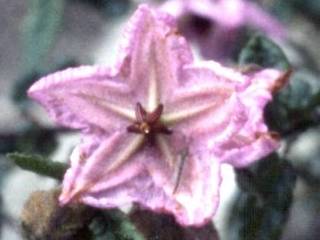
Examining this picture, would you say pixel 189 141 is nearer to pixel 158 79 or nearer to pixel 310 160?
A: pixel 158 79

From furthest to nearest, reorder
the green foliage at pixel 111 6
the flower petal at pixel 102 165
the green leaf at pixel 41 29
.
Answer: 1. the green foliage at pixel 111 6
2. the green leaf at pixel 41 29
3. the flower petal at pixel 102 165

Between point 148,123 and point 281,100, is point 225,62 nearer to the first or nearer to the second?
point 281,100

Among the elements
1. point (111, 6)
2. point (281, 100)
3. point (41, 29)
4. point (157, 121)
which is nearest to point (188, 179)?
point (157, 121)

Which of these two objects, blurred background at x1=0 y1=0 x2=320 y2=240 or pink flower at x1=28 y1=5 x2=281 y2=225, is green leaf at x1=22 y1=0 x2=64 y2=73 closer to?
blurred background at x1=0 y1=0 x2=320 y2=240

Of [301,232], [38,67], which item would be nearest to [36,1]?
[38,67]

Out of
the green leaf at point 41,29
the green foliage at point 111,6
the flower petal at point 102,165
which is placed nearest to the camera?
the flower petal at point 102,165

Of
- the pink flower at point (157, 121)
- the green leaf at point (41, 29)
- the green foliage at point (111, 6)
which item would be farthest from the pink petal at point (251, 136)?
the green foliage at point (111, 6)

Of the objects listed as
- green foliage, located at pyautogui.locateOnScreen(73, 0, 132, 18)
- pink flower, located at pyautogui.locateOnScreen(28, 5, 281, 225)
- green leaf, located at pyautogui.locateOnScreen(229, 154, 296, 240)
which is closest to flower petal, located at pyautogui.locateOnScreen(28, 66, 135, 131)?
pink flower, located at pyautogui.locateOnScreen(28, 5, 281, 225)

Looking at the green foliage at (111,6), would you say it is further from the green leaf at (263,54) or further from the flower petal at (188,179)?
the flower petal at (188,179)
